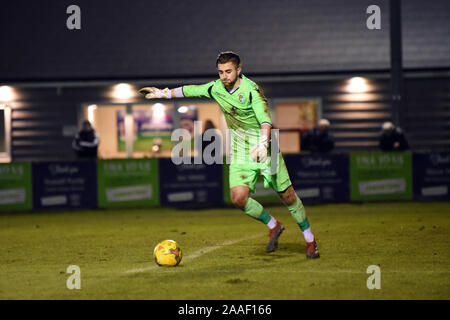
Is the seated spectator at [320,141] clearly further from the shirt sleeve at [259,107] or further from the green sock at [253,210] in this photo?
the shirt sleeve at [259,107]

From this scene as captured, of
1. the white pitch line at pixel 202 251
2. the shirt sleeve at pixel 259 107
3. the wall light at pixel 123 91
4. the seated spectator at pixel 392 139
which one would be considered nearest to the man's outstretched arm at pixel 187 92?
the shirt sleeve at pixel 259 107

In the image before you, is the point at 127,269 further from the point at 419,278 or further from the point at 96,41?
the point at 96,41

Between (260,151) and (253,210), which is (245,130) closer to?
(260,151)

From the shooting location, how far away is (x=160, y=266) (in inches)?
339

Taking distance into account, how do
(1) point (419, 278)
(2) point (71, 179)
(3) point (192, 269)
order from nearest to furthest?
1. (1) point (419, 278)
2. (3) point (192, 269)
3. (2) point (71, 179)

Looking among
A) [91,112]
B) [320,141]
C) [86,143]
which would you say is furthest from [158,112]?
[320,141]

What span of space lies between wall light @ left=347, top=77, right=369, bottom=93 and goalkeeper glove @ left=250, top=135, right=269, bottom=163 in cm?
1418

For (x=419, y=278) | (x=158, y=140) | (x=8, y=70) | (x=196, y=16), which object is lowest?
(x=419, y=278)

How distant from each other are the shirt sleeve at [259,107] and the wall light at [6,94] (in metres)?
15.6

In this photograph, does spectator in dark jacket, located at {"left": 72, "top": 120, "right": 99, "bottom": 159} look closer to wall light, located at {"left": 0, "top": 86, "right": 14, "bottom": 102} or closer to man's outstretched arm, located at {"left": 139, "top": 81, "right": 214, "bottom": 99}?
wall light, located at {"left": 0, "top": 86, "right": 14, "bottom": 102}

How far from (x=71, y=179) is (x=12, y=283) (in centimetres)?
1020

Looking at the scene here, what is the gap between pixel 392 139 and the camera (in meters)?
18.2
